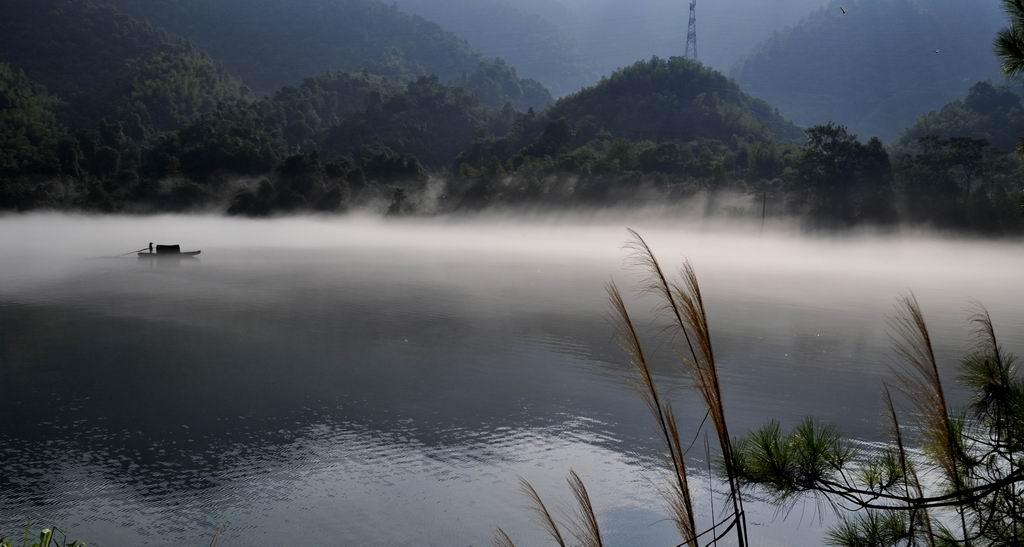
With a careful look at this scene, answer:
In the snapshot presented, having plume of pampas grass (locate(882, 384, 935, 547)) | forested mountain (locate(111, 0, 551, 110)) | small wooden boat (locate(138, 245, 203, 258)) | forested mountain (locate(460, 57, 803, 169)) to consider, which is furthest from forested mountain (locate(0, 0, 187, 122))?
plume of pampas grass (locate(882, 384, 935, 547))

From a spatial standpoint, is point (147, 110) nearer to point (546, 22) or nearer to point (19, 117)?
point (19, 117)

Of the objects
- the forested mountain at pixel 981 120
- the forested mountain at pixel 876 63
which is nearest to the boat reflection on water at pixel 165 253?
the forested mountain at pixel 981 120

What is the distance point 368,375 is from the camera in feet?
42.6

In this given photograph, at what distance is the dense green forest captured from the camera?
42594mm

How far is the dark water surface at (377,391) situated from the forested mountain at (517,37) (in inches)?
5281

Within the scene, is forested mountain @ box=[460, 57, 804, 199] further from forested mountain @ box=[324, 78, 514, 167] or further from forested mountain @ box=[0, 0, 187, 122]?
forested mountain @ box=[0, 0, 187, 122]

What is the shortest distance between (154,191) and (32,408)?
47.8m

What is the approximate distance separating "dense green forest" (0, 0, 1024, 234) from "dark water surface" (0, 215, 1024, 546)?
1413 cm

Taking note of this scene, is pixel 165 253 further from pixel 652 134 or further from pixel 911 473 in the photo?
pixel 652 134

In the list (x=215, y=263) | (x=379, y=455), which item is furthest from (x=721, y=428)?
(x=215, y=263)

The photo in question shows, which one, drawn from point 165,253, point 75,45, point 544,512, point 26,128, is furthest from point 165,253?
point 75,45

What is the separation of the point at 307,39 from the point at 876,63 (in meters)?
84.2

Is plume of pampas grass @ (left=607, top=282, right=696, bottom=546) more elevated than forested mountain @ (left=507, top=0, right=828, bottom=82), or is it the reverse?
forested mountain @ (left=507, top=0, right=828, bottom=82)

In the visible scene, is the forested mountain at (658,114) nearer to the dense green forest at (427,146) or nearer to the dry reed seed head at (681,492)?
the dense green forest at (427,146)
